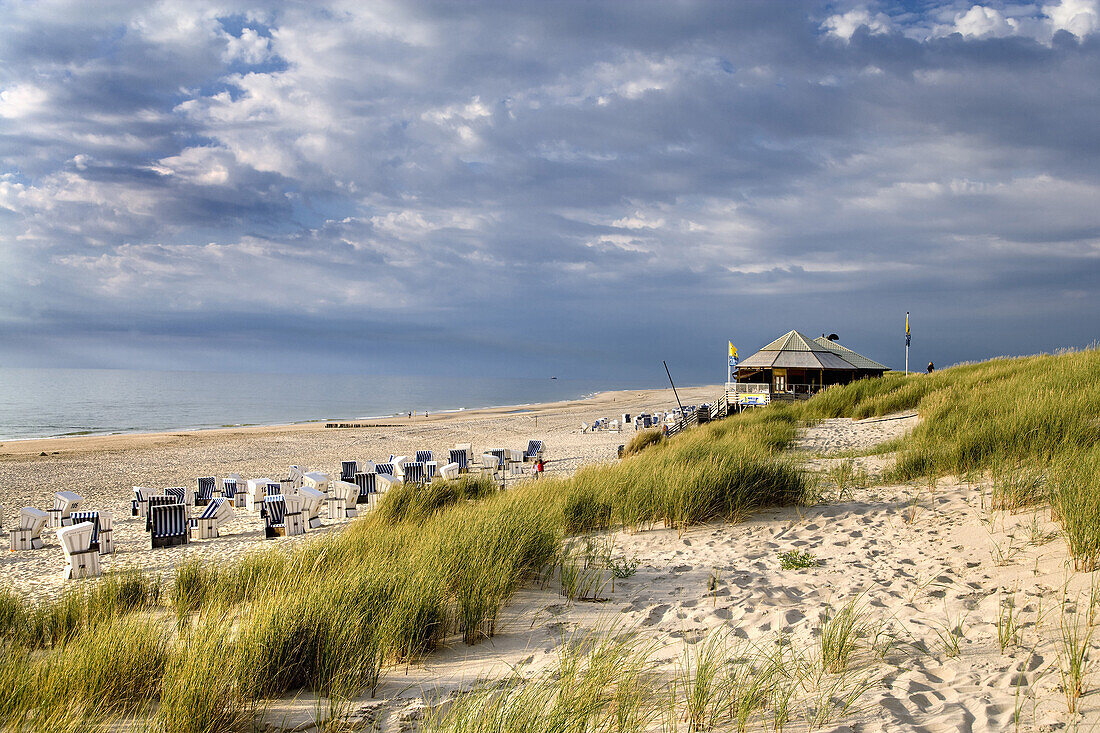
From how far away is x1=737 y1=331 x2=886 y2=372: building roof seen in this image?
76.9 feet

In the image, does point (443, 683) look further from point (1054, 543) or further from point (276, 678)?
point (1054, 543)

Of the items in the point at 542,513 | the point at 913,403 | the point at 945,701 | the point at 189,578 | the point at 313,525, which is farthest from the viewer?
the point at 913,403

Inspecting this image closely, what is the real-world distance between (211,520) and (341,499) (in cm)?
236

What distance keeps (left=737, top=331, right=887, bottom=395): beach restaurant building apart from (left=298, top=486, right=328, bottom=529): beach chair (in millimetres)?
17444

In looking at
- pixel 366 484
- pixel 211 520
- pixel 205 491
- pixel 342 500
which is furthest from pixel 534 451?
pixel 211 520

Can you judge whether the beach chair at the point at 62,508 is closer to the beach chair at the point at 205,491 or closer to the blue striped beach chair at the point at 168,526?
the beach chair at the point at 205,491

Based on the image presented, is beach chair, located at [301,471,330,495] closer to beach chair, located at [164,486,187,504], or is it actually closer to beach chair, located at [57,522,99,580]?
beach chair, located at [164,486,187,504]

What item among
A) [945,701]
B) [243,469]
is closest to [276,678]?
[945,701]

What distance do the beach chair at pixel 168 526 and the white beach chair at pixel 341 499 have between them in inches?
106

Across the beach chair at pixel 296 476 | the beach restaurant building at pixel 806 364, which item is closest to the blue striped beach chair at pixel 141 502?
the beach chair at pixel 296 476

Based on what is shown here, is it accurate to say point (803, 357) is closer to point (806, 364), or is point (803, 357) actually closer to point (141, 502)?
point (806, 364)

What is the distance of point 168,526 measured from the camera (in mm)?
10172

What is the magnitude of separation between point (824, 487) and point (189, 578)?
674 cm

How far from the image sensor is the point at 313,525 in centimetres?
1123
